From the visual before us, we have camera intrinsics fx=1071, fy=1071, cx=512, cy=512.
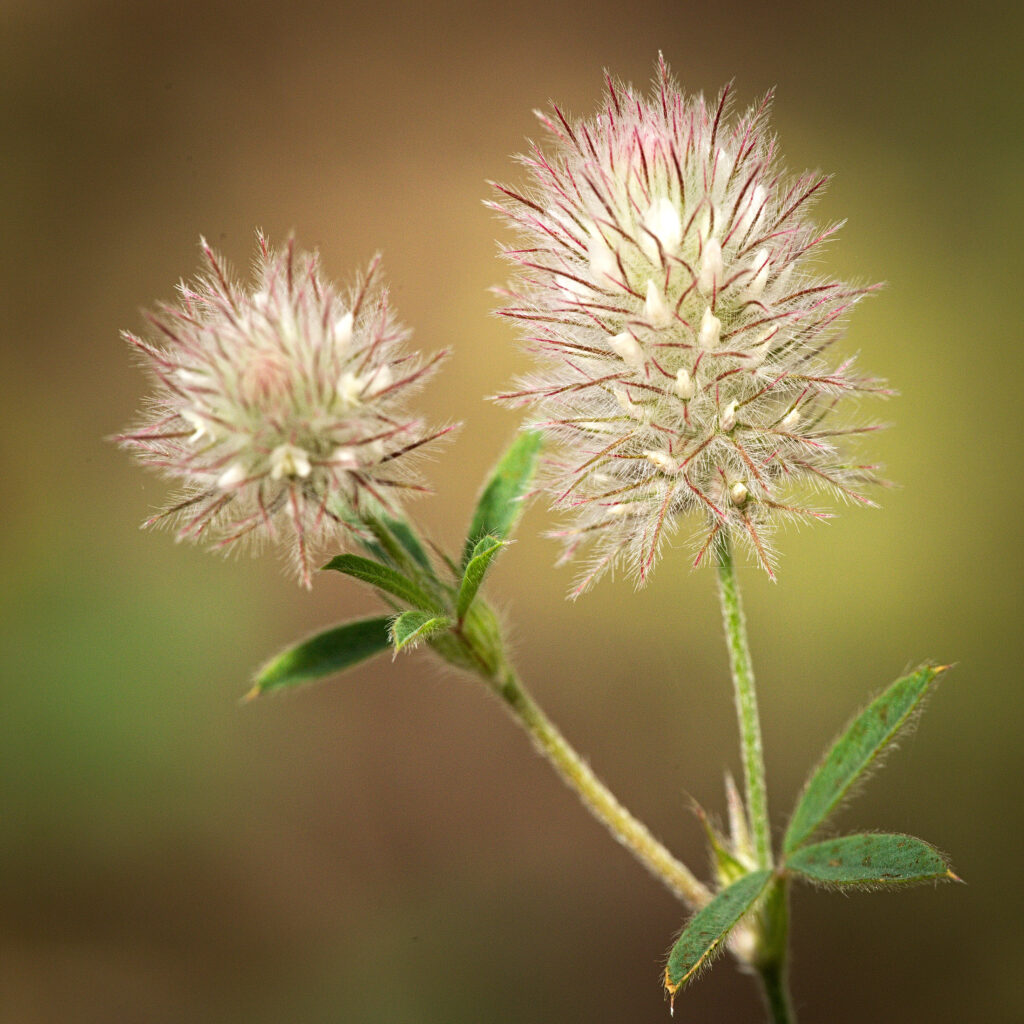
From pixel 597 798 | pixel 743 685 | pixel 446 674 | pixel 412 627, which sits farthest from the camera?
pixel 446 674

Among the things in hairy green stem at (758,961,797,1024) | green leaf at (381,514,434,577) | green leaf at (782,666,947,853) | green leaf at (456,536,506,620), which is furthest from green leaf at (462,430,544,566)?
hairy green stem at (758,961,797,1024)

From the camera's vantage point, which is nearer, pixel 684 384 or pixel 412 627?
pixel 412 627

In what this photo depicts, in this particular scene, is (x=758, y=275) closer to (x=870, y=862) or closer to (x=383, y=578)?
(x=383, y=578)

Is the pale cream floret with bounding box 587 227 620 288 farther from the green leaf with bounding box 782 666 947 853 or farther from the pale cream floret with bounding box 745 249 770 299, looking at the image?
the green leaf with bounding box 782 666 947 853

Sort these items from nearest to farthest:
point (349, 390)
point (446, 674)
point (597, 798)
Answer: point (349, 390), point (597, 798), point (446, 674)

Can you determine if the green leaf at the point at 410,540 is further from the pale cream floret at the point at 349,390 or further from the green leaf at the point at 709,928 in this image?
the green leaf at the point at 709,928

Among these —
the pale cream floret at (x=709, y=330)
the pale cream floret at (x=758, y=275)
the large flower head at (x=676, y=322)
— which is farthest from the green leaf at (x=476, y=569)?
the pale cream floret at (x=758, y=275)

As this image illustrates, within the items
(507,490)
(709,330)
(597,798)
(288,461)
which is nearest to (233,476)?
(288,461)
